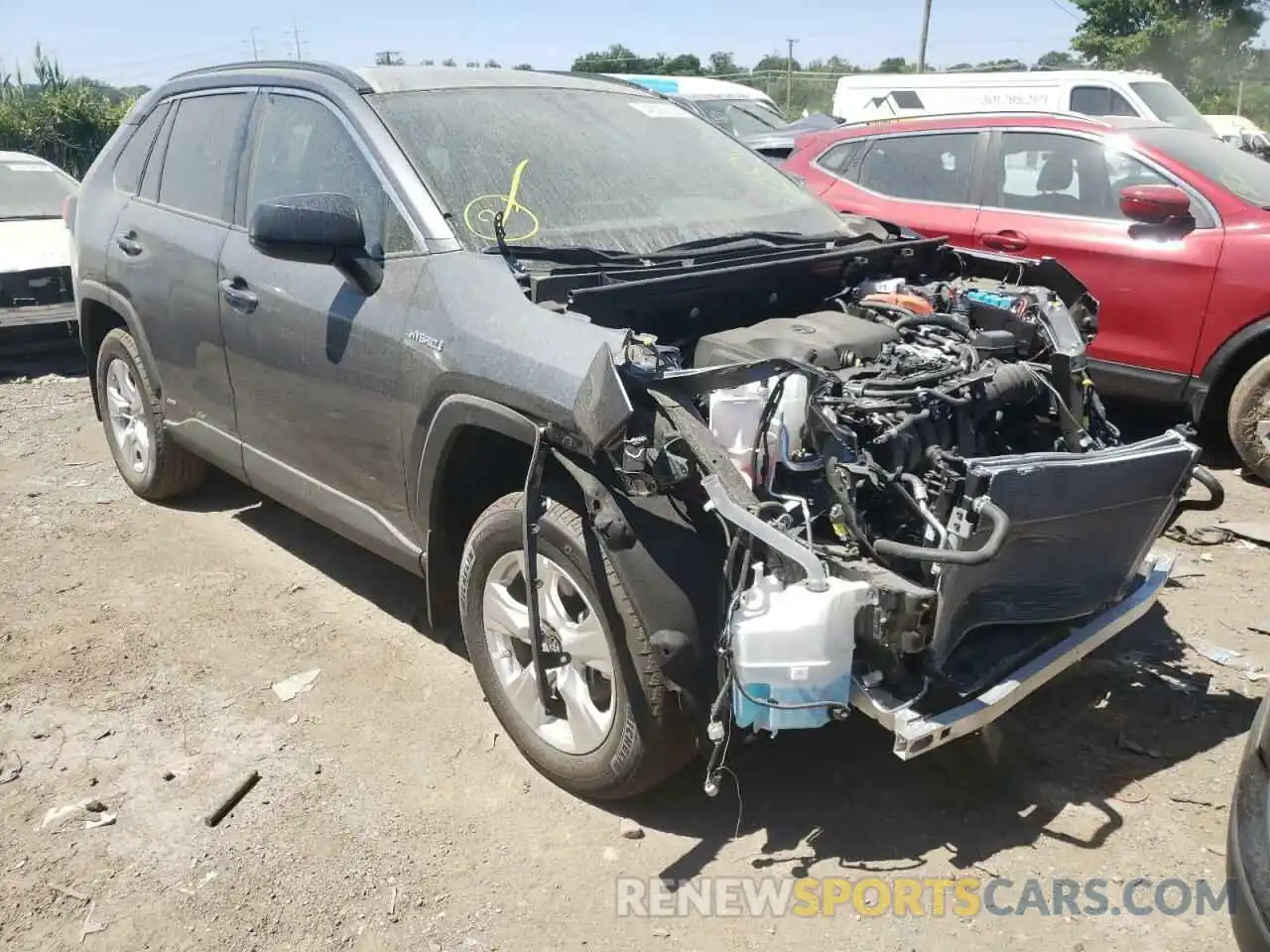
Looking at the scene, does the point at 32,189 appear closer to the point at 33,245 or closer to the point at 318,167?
the point at 33,245

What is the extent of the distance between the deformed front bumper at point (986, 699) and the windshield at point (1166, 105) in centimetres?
984

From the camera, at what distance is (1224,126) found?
1770 cm

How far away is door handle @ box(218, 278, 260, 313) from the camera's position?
4.04 m

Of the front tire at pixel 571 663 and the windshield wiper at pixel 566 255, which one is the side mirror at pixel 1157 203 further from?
the front tire at pixel 571 663

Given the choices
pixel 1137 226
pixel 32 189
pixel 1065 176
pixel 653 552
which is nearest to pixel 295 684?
pixel 653 552

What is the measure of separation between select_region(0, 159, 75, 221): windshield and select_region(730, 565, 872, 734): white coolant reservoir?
8.84 metres

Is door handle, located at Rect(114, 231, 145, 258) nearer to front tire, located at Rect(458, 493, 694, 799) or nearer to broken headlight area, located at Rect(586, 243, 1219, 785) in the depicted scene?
front tire, located at Rect(458, 493, 694, 799)

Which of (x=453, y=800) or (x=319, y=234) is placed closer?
(x=453, y=800)

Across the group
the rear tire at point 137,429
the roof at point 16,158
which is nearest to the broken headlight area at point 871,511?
the rear tire at point 137,429

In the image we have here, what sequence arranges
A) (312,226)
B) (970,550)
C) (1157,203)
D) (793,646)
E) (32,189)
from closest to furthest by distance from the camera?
(793,646)
(970,550)
(312,226)
(1157,203)
(32,189)

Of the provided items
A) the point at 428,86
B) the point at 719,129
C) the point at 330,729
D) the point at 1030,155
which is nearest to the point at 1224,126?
the point at 1030,155

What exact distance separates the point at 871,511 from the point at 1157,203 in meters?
3.85

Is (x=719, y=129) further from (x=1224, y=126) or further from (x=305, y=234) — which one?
(x=1224, y=126)

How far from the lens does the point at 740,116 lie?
14.0m
